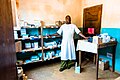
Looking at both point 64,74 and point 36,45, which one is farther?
point 36,45

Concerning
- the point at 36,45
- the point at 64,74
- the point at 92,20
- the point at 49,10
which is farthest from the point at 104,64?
the point at 49,10

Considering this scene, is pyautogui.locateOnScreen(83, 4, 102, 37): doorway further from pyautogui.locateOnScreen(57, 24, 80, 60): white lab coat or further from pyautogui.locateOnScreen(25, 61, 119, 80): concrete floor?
pyautogui.locateOnScreen(25, 61, 119, 80): concrete floor

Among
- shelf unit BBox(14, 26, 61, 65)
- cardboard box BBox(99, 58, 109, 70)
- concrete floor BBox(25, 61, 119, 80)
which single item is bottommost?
concrete floor BBox(25, 61, 119, 80)

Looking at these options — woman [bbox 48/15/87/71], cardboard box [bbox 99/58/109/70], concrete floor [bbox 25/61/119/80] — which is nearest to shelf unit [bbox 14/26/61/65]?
concrete floor [bbox 25/61/119/80]

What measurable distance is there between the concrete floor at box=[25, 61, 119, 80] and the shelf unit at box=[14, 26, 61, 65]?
0.88 ft

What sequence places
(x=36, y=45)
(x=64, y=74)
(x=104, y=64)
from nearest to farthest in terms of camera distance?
(x=64, y=74)
(x=104, y=64)
(x=36, y=45)

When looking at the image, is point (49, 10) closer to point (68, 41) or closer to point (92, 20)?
point (68, 41)

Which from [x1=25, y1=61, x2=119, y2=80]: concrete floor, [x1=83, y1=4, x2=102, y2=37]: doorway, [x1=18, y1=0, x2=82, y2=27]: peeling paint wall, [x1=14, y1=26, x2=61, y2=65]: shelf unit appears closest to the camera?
[x1=25, y1=61, x2=119, y2=80]: concrete floor

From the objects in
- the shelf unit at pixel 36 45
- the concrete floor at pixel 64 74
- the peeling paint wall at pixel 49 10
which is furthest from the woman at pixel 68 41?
the peeling paint wall at pixel 49 10

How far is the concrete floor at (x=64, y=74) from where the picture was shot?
2984mm

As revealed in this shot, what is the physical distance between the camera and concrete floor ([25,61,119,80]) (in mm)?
2984

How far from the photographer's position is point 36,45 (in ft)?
11.5

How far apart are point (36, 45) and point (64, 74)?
1.10m

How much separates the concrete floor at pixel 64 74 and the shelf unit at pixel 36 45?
268 millimetres
